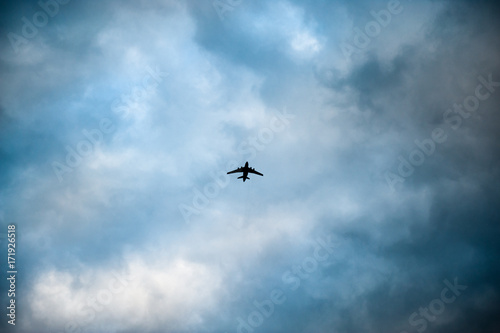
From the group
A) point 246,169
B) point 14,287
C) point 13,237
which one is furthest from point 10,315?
point 246,169

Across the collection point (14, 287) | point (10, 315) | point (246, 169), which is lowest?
point (10, 315)

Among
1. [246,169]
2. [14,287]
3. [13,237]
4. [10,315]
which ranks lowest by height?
[10,315]

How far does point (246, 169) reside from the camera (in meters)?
116

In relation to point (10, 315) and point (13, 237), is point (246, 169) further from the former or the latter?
point (10, 315)

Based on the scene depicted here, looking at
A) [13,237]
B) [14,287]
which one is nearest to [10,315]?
[14,287]

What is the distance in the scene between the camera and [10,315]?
305 feet

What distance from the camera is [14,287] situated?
95938 millimetres

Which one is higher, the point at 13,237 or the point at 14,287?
the point at 13,237

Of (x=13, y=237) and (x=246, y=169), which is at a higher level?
(x=246, y=169)

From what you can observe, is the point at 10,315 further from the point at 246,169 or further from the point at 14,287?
the point at 246,169

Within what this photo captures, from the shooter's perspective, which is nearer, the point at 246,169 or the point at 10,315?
the point at 10,315

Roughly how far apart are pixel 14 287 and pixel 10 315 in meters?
7.06

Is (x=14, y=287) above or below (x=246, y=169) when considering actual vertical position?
below

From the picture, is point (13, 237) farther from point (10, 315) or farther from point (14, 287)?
point (10, 315)
